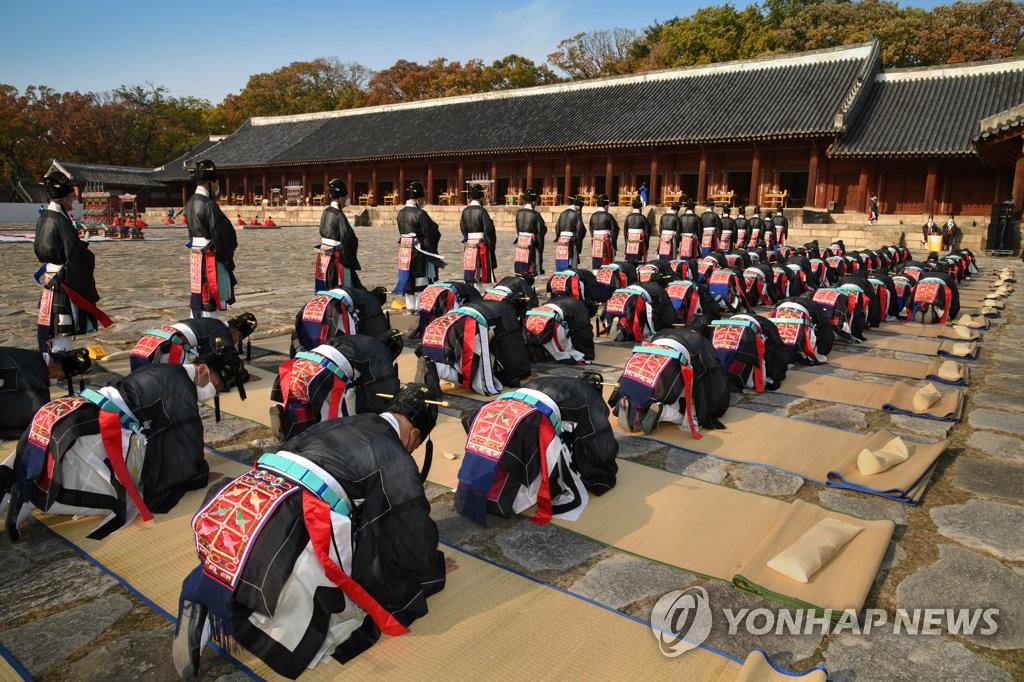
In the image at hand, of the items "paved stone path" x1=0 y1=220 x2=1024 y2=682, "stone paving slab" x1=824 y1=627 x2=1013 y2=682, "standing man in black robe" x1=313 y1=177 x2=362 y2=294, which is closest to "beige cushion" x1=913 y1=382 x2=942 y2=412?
"paved stone path" x1=0 y1=220 x2=1024 y2=682

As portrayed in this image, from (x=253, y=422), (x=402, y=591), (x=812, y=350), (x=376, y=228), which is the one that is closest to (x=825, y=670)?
(x=402, y=591)

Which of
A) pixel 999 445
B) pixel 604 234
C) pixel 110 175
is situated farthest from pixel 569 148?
pixel 110 175

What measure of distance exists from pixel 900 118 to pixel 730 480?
23.7 meters

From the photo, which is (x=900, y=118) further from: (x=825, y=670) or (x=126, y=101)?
(x=126, y=101)

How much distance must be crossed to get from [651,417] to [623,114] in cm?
2531

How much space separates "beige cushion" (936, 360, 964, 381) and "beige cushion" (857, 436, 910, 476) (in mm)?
2729

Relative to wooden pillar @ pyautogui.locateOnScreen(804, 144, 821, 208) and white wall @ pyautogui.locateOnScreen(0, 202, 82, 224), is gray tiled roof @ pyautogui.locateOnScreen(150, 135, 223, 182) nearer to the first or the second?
white wall @ pyautogui.locateOnScreen(0, 202, 82, 224)

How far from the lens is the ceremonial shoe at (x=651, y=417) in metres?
4.98

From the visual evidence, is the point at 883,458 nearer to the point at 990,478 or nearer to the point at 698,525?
the point at 990,478

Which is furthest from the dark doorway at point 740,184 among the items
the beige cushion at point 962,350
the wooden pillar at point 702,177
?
the beige cushion at point 962,350

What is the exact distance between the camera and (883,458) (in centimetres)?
439

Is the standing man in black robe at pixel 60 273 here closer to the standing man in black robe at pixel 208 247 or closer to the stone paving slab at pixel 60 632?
the standing man in black robe at pixel 208 247

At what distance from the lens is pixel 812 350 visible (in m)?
7.35

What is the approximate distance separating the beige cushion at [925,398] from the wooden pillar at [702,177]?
2078 cm
